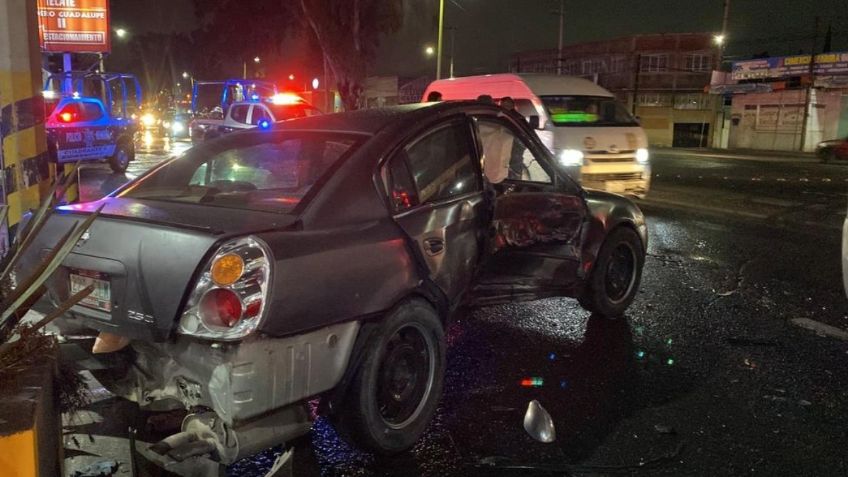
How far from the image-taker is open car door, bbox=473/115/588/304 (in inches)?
177

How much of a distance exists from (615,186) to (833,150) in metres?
18.9

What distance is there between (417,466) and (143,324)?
1.45 metres

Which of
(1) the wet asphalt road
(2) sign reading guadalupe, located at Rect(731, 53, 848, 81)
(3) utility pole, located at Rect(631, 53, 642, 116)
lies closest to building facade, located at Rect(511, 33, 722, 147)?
(3) utility pole, located at Rect(631, 53, 642, 116)

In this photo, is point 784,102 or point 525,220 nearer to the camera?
point 525,220

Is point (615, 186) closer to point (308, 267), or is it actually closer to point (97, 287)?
point (308, 267)

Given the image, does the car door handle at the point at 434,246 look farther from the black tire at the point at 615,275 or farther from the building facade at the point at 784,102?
the building facade at the point at 784,102

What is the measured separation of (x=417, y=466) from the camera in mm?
3443

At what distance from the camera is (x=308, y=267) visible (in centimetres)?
304

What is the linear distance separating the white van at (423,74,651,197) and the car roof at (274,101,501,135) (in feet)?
21.5

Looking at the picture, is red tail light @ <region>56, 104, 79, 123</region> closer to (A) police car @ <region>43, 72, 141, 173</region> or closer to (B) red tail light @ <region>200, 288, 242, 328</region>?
(A) police car @ <region>43, 72, 141, 173</region>

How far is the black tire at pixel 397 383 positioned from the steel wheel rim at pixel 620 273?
7.65 feet

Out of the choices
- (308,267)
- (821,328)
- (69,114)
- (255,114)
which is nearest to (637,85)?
(255,114)

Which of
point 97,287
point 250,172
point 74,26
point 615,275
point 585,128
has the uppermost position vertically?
point 74,26

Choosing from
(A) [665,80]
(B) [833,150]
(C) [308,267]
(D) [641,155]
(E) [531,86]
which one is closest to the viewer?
(C) [308,267]
